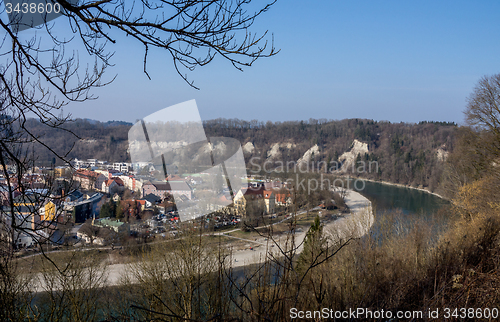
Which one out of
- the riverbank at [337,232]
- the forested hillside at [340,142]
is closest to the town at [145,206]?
the riverbank at [337,232]

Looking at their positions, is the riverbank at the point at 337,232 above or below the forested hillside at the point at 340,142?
below

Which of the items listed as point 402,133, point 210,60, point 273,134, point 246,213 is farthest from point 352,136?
point 210,60

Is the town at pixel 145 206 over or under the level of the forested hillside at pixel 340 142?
under

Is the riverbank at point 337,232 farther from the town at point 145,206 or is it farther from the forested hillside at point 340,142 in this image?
the forested hillside at point 340,142

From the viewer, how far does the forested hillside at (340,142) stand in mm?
27797

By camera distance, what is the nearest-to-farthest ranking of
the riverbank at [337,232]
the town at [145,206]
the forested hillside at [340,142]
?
the riverbank at [337,232], the town at [145,206], the forested hillside at [340,142]

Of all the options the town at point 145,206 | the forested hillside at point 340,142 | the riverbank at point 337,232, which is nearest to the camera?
the riverbank at point 337,232

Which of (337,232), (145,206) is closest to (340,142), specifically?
(145,206)

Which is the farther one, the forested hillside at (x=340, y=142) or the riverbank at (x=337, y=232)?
the forested hillside at (x=340, y=142)

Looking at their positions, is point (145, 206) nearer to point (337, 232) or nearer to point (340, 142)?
point (337, 232)

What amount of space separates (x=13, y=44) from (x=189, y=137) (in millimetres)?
18003

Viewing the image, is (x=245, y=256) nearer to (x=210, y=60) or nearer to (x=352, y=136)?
→ (x=210, y=60)

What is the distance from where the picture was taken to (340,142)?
46.1 meters

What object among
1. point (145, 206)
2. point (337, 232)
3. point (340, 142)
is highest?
point (340, 142)
